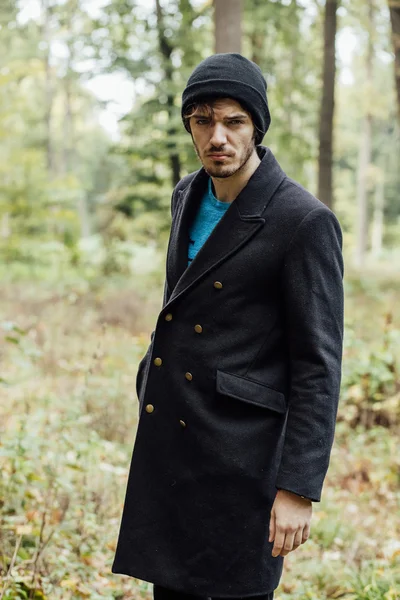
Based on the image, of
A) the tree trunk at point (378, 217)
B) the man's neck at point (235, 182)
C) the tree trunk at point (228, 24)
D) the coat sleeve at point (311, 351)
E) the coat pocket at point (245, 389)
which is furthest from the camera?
the tree trunk at point (378, 217)

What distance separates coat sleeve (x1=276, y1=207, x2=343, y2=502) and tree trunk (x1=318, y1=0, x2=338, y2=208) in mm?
10554

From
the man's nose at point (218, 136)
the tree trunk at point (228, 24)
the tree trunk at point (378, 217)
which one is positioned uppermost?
the tree trunk at point (378, 217)

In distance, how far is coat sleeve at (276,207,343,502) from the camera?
197cm

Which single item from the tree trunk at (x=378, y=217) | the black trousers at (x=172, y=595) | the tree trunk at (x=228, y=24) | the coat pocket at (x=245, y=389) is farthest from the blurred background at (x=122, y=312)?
the tree trunk at (x=378, y=217)

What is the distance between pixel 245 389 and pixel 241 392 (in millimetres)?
15

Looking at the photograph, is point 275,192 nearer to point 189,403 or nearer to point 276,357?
point 276,357

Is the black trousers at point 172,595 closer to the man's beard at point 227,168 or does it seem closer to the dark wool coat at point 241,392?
the dark wool coat at point 241,392

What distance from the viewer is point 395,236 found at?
47.0 metres

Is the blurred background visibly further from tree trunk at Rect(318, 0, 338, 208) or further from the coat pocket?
the coat pocket

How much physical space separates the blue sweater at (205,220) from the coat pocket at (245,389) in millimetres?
451

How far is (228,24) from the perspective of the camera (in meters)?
6.79

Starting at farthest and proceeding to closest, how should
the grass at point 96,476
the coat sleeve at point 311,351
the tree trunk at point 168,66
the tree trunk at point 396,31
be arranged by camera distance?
the tree trunk at point 168,66 → the tree trunk at point 396,31 → the grass at point 96,476 → the coat sleeve at point 311,351

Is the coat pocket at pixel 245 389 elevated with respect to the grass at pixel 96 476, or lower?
elevated

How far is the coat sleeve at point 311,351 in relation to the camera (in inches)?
77.4
